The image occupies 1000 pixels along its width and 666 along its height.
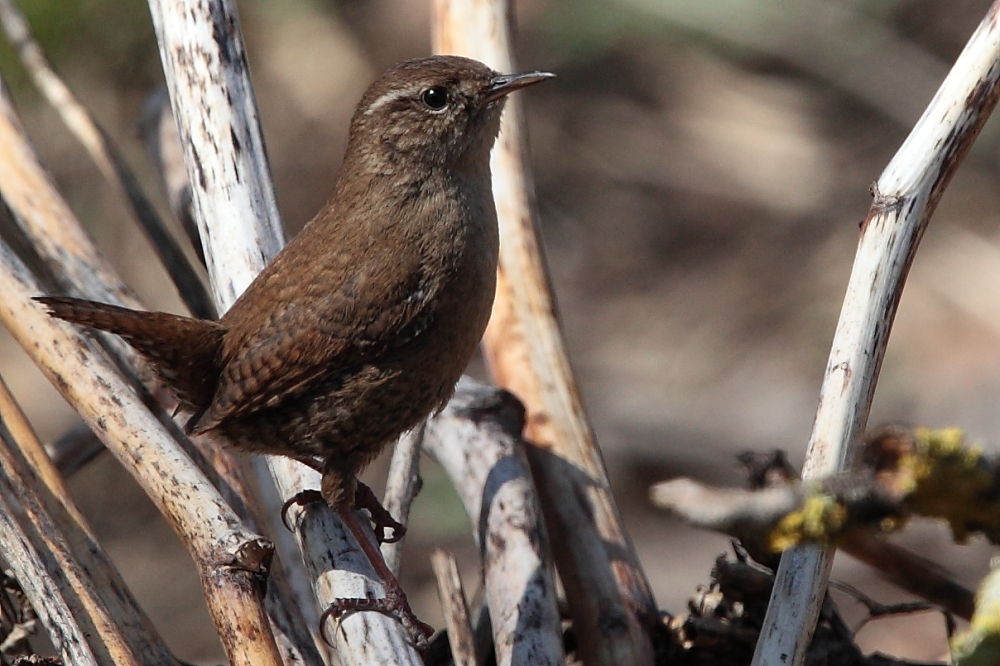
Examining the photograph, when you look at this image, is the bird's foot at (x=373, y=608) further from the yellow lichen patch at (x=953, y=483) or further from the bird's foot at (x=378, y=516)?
the yellow lichen patch at (x=953, y=483)

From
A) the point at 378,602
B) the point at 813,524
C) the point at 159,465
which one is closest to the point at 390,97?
the point at 159,465

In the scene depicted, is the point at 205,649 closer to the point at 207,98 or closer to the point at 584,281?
the point at 584,281

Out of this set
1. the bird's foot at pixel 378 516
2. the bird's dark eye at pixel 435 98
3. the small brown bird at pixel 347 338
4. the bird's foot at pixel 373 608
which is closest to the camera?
the bird's foot at pixel 373 608

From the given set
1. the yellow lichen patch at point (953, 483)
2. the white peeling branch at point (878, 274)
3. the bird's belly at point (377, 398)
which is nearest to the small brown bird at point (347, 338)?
the bird's belly at point (377, 398)

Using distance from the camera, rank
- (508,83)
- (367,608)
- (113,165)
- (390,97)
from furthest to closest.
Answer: (113,165) → (390,97) → (508,83) → (367,608)

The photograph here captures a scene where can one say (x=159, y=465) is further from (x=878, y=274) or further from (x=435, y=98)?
(x=878, y=274)

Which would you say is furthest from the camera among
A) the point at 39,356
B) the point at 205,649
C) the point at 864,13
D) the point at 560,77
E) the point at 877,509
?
the point at 560,77

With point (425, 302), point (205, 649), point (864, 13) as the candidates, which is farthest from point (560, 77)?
point (425, 302)
